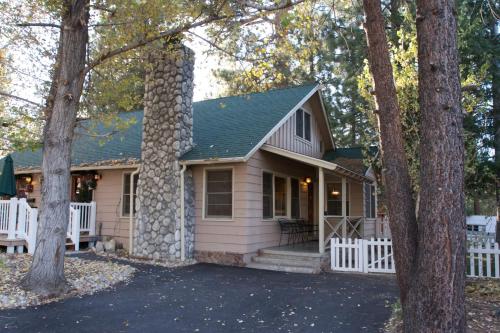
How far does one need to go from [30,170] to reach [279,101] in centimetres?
856

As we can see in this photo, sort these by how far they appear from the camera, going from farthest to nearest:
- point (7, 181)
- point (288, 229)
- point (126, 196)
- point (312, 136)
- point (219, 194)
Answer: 1. point (312, 136)
2. point (126, 196)
3. point (288, 229)
4. point (219, 194)
5. point (7, 181)

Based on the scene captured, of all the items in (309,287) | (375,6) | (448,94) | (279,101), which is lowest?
(309,287)

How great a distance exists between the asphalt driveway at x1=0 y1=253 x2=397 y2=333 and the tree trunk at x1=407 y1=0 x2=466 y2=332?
1550 millimetres

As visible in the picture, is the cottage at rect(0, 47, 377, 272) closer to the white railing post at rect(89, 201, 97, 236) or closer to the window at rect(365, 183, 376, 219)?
the white railing post at rect(89, 201, 97, 236)

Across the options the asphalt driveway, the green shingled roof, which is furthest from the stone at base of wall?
the green shingled roof

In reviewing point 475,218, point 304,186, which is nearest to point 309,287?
point 304,186

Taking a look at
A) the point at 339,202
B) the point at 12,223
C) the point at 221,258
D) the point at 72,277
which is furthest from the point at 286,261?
the point at 12,223

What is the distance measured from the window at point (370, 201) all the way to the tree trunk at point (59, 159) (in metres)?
10.4

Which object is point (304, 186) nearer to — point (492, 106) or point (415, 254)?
point (492, 106)

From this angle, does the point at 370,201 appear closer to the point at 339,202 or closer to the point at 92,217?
the point at 339,202

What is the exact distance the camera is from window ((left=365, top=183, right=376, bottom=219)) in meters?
14.7

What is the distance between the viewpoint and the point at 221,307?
20.5 feet

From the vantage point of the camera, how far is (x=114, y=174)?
12.7 metres

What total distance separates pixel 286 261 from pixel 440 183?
6700 mm
